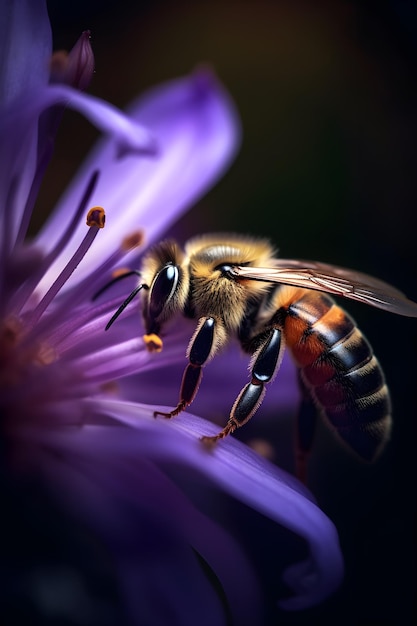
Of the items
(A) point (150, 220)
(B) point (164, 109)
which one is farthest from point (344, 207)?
(A) point (150, 220)

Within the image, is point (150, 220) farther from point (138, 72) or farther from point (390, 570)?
point (138, 72)

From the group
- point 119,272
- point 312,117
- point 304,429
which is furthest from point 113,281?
point 312,117

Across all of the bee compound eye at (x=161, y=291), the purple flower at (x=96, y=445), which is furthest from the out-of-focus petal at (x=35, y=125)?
the bee compound eye at (x=161, y=291)

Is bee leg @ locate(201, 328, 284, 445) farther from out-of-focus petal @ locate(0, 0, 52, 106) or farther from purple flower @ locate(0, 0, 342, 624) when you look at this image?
out-of-focus petal @ locate(0, 0, 52, 106)

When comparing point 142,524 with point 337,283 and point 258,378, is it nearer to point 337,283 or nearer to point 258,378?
point 258,378

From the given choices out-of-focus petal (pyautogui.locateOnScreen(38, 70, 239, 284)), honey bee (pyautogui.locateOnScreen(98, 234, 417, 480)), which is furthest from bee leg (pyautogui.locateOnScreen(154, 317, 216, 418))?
out-of-focus petal (pyautogui.locateOnScreen(38, 70, 239, 284))

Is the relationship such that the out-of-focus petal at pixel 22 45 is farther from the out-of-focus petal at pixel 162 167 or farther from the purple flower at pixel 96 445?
the out-of-focus petal at pixel 162 167
